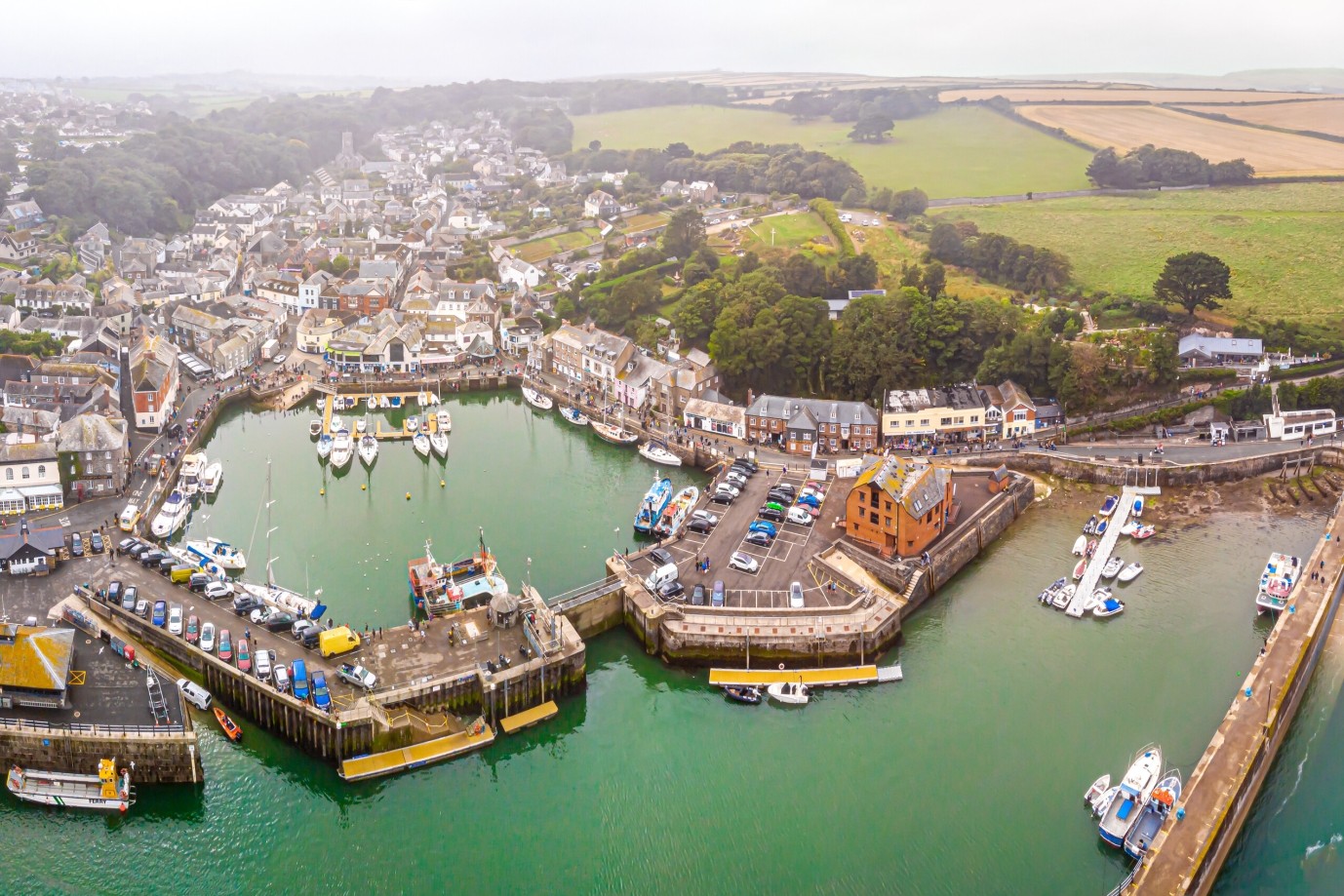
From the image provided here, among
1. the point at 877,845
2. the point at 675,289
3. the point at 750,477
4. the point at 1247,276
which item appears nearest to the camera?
the point at 877,845

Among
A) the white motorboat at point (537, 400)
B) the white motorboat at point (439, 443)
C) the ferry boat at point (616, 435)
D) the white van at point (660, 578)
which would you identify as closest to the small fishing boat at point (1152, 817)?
the white van at point (660, 578)

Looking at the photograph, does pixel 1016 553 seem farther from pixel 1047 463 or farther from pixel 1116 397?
pixel 1116 397

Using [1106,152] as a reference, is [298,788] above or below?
below

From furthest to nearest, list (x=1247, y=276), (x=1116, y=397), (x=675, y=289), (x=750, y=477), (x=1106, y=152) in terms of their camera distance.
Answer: (x=1106, y=152)
(x=675, y=289)
(x=1247, y=276)
(x=1116, y=397)
(x=750, y=477)

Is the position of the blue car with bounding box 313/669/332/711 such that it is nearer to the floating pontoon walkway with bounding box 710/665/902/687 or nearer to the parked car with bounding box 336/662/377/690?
the parked car with bounding box 336/662/377/690

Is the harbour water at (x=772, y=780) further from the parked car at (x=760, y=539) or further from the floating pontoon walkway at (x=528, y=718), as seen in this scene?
the parked car at (x=760, y=539)

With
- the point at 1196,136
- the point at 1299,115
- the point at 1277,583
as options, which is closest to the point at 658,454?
the point at 1277,583

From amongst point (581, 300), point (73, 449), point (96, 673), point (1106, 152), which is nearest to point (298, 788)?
point (96, 673)
